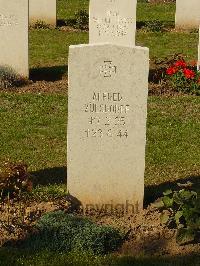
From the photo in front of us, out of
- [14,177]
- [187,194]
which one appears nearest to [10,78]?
[14,177]

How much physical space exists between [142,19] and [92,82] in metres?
13.8

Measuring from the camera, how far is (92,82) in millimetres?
6441

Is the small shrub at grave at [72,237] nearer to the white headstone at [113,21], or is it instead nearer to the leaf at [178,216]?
the leaf at [178,216]

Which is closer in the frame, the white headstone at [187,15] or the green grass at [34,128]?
the green grass at [34,128]

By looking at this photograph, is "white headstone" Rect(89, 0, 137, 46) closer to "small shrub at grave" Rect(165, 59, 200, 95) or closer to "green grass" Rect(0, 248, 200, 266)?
"small shrub at grave" Rect(165, 59, 200, 95)

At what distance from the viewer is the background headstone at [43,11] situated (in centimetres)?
1825

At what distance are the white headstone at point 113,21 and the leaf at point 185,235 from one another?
670 cm

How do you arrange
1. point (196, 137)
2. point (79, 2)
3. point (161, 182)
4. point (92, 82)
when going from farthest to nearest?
point (79, 2) < point (196, 137) < point (161, 182) < point (92, 82)

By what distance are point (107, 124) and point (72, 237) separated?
1281 millimetres

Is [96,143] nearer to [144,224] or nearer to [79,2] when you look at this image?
[144,224]

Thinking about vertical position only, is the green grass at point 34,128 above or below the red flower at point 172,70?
below

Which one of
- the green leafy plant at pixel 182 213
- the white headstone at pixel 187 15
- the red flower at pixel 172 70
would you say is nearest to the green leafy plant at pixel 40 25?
the white headstone at pixel 187 15

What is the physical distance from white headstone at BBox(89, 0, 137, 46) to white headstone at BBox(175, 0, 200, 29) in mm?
6290

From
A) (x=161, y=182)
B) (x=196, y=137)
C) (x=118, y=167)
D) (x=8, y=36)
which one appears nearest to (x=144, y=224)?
(x=118, y=167)
